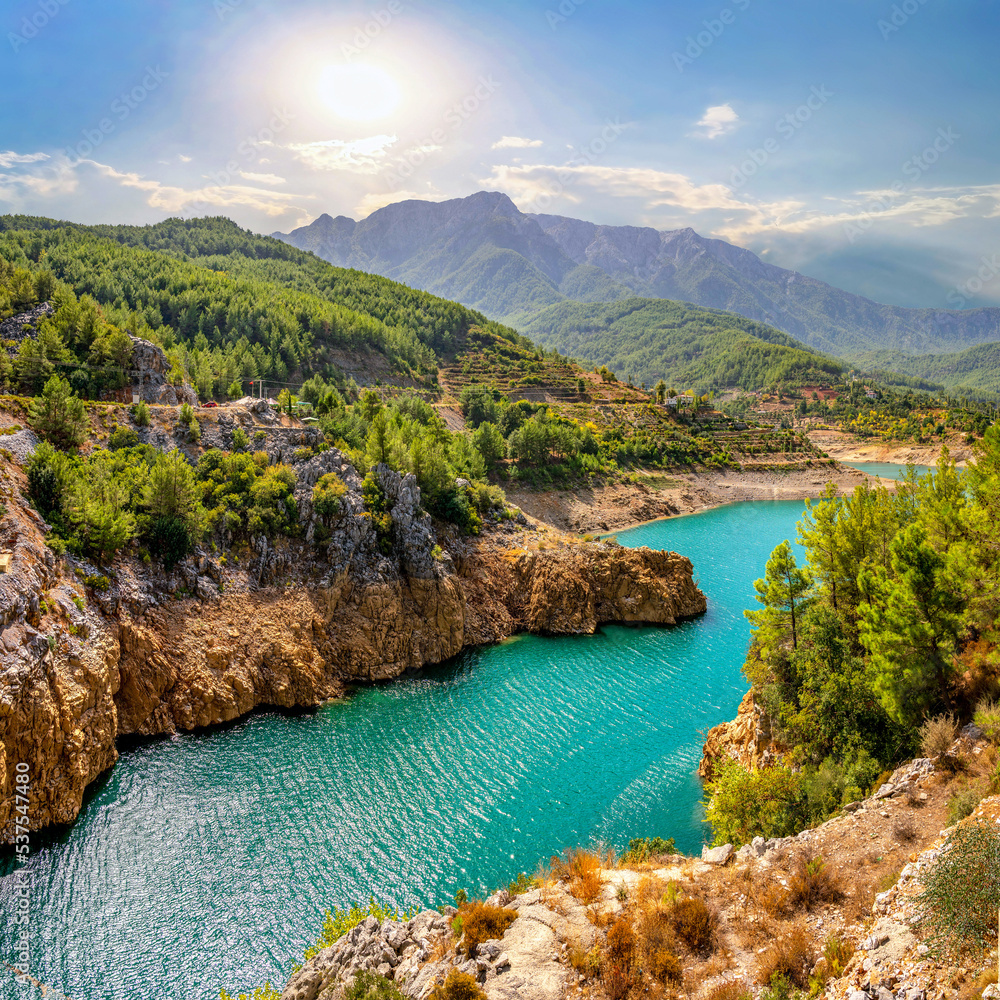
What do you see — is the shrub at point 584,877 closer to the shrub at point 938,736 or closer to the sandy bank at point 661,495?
the shrub at point 938,736

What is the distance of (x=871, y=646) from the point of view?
84.7 feet

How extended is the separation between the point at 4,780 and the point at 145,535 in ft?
57.9

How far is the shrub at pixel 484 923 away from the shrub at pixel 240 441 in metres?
42.0

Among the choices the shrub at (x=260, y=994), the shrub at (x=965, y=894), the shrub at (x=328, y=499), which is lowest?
the shrub at (x=260, y=994)

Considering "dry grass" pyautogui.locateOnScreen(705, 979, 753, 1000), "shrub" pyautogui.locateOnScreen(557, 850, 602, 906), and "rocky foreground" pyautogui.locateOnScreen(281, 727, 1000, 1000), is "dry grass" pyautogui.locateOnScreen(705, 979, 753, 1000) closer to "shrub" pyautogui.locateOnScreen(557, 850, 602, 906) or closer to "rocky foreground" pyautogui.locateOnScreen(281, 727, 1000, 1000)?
"rocky foreground" pyautogui.locateOnScreen(281, 727, 1000, 1000)

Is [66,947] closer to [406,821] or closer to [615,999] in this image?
[406,821]

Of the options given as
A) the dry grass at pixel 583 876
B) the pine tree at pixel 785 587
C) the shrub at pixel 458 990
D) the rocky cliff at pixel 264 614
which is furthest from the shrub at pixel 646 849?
the rocky cliff at pixel 264 614

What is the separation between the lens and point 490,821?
1221 inches

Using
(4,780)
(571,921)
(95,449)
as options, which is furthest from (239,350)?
(571,921)

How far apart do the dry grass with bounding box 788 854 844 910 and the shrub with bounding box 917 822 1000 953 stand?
3316 mm

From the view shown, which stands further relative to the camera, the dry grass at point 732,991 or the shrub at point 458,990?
the shrub at point 458,990

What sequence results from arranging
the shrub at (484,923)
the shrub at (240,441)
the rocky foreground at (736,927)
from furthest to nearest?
the shrub at (240,441) < the shrub at (484,923) < the rocky foreground at (736,927)

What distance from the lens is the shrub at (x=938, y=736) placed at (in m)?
21.8

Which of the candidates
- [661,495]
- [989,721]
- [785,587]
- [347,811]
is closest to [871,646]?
[989,721]
